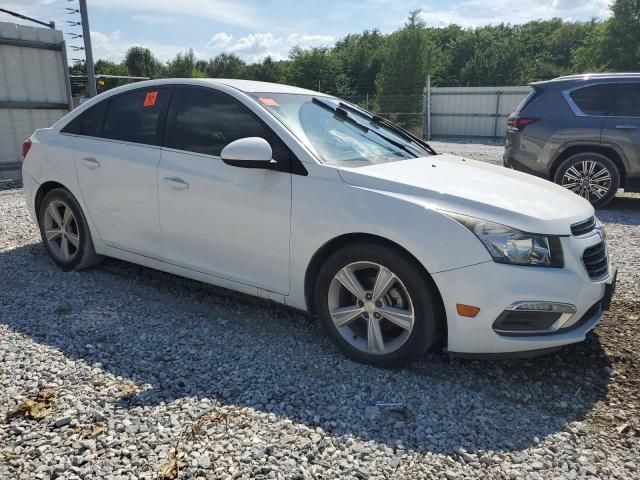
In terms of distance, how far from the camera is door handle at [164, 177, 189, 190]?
12.3 ft

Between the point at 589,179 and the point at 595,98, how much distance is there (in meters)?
1.15

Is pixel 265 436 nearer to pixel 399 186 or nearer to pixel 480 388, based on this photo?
pixel 480 388

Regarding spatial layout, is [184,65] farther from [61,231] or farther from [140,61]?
[61,231]

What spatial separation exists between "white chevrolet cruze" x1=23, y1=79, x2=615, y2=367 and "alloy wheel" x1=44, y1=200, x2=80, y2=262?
12 cm

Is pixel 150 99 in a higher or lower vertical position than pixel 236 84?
lower

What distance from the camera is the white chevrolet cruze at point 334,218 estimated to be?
2830 mm

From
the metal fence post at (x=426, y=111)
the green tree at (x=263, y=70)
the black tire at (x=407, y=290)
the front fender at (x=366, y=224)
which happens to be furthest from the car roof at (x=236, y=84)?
the green tree at (x=263, y=70)

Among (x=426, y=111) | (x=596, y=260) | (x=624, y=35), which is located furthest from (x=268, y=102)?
(x=624, y=35)

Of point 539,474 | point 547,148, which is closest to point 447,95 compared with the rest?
point 547,148

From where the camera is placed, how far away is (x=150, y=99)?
13.7 feet

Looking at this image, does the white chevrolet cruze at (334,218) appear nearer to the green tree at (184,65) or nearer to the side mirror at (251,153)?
the side mirror at (251,153)

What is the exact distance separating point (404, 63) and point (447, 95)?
1429cm

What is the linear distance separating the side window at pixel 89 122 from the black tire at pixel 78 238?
0.54 meters

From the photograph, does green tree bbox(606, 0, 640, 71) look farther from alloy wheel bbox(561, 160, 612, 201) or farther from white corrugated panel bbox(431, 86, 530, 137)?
alloy wheel bbox(561, 160, 612, 201)
